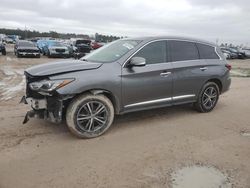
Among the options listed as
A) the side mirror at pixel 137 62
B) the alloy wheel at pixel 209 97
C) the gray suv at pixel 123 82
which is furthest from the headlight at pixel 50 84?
the alloy wheel at pixel 209 97

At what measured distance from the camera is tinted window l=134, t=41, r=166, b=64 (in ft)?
19.7

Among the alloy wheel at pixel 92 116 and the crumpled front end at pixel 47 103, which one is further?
the alloy wheel at pixel 92 116

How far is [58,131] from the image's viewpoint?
18.6 ft

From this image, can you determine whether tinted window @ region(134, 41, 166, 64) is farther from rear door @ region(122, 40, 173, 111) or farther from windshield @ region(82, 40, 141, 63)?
windshield @ region(82, 40, 141, 63)

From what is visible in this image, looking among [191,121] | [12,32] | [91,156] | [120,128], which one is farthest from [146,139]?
[12,32]

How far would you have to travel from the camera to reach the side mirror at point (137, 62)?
18.5 feet

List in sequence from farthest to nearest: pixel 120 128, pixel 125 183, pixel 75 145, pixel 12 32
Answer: pixel 12 32, pixel 120 128, pixel 75 145, pixel 125 183

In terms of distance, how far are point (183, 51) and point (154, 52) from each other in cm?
86

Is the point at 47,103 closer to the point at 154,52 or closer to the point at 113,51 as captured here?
the point at 113,51

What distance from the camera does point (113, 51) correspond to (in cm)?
617

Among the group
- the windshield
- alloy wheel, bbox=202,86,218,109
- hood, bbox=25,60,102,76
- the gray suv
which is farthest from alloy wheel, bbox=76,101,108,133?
alloy wheel, bbox=202,86,218,109

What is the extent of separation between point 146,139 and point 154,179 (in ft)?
4.75

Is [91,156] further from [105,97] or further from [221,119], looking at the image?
[221,119]

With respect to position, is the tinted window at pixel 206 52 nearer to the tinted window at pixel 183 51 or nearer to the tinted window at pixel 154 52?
the tinted window at pixel 183 51
